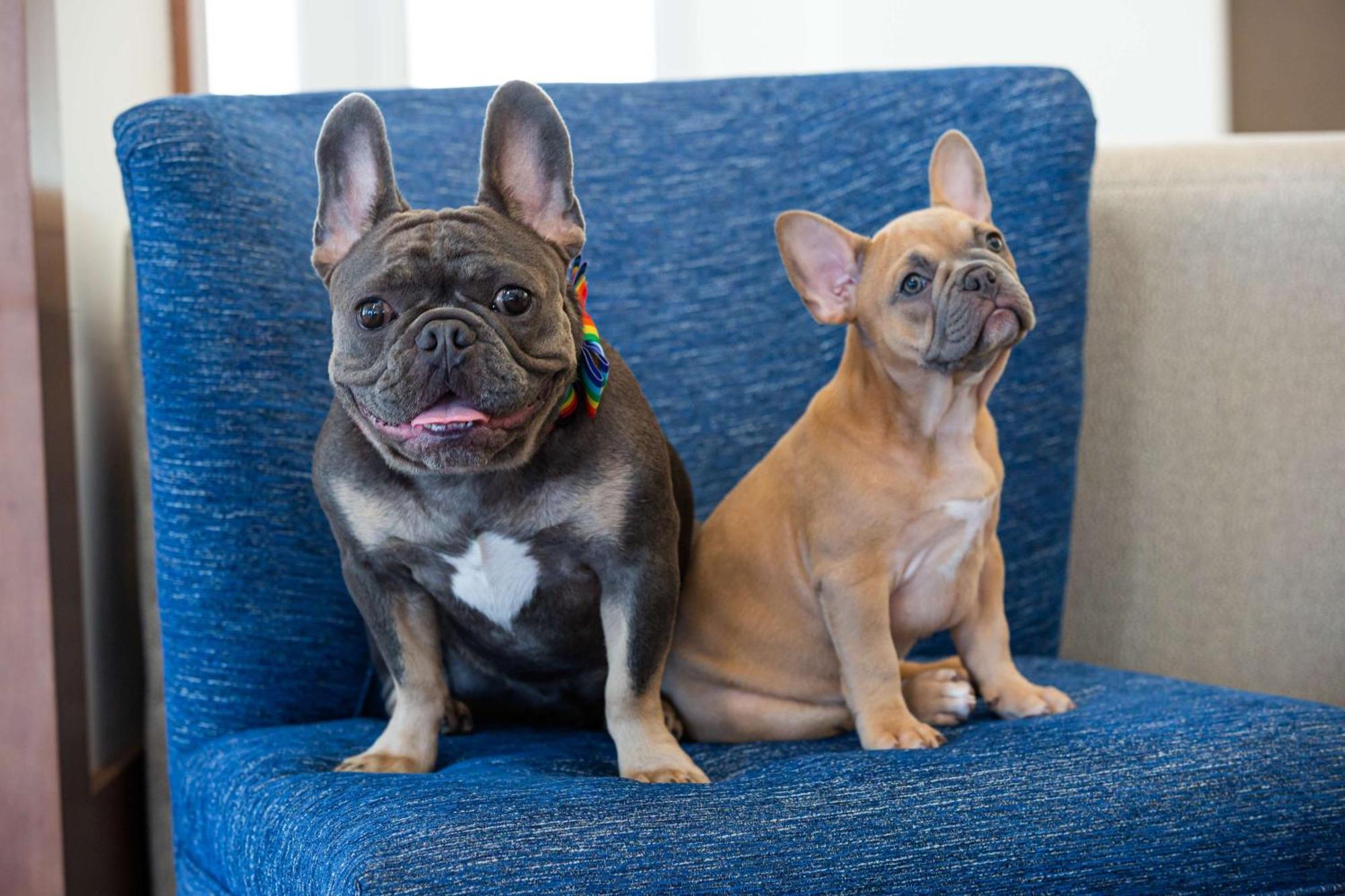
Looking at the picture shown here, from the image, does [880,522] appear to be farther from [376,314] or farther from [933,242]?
[376,314]

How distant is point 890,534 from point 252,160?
1.05 metres

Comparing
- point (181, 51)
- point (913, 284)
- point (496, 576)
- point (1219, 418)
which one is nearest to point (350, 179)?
point (496, 576)

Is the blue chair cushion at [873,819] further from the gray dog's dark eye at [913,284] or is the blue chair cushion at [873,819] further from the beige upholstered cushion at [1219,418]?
the beige upholstered cushion at [1219,418]

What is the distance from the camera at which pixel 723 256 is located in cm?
208

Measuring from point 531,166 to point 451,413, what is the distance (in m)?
0.32

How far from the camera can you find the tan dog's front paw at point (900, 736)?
145 cm

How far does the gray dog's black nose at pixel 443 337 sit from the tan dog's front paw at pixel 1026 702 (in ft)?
2.65

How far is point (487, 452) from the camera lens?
132 cm

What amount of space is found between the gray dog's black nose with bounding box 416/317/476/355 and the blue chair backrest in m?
0.63

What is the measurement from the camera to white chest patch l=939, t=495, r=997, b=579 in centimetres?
154

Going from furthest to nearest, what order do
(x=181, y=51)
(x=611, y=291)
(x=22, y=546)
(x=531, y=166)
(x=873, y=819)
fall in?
(x=181, y=51) → (x=611, y=291) → (x=22, y=546) → (x=531, y=166) → (x=873, y=819)

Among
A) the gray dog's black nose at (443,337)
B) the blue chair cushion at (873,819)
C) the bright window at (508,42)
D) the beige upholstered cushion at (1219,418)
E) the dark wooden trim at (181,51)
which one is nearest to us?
the blue chair cushion at (873,819)

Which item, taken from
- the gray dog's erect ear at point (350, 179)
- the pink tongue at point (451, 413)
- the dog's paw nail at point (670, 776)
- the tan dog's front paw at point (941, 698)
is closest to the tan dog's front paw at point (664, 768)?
the dog's paw nail at point (670, 776)

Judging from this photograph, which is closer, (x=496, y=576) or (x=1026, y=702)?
(x=496, y=576)
